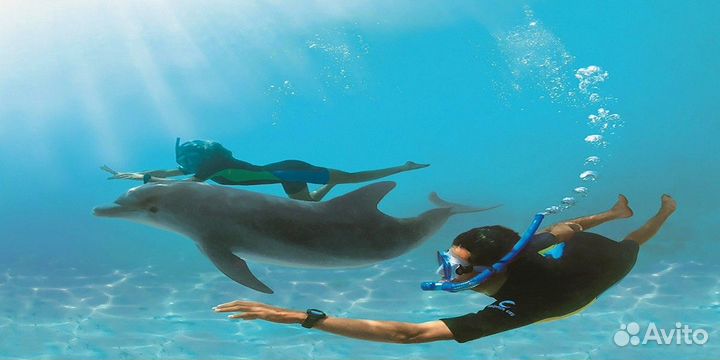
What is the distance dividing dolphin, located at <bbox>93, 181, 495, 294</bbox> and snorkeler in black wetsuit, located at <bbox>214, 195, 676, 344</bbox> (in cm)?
126

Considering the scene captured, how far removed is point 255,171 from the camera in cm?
500

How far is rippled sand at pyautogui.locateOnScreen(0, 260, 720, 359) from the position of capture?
410 inches

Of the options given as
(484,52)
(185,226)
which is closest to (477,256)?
(185,226)

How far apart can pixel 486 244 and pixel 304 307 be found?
11004 mm

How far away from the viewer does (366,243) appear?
4.80 metres

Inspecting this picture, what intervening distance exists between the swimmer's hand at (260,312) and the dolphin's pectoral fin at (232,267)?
1.61 metres

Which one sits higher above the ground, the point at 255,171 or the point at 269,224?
the point at 255,171

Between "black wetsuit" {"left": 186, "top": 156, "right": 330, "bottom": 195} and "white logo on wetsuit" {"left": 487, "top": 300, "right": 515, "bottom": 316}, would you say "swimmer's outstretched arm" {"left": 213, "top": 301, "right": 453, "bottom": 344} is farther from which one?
"black wetsuit" {"left": 186, "top": 156, "right": 330, "bottom": 195}

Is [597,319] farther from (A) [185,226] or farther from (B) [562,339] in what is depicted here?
(A) [185,226]

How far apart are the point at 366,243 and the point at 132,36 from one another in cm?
2735

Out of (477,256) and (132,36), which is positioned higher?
(132,36)
